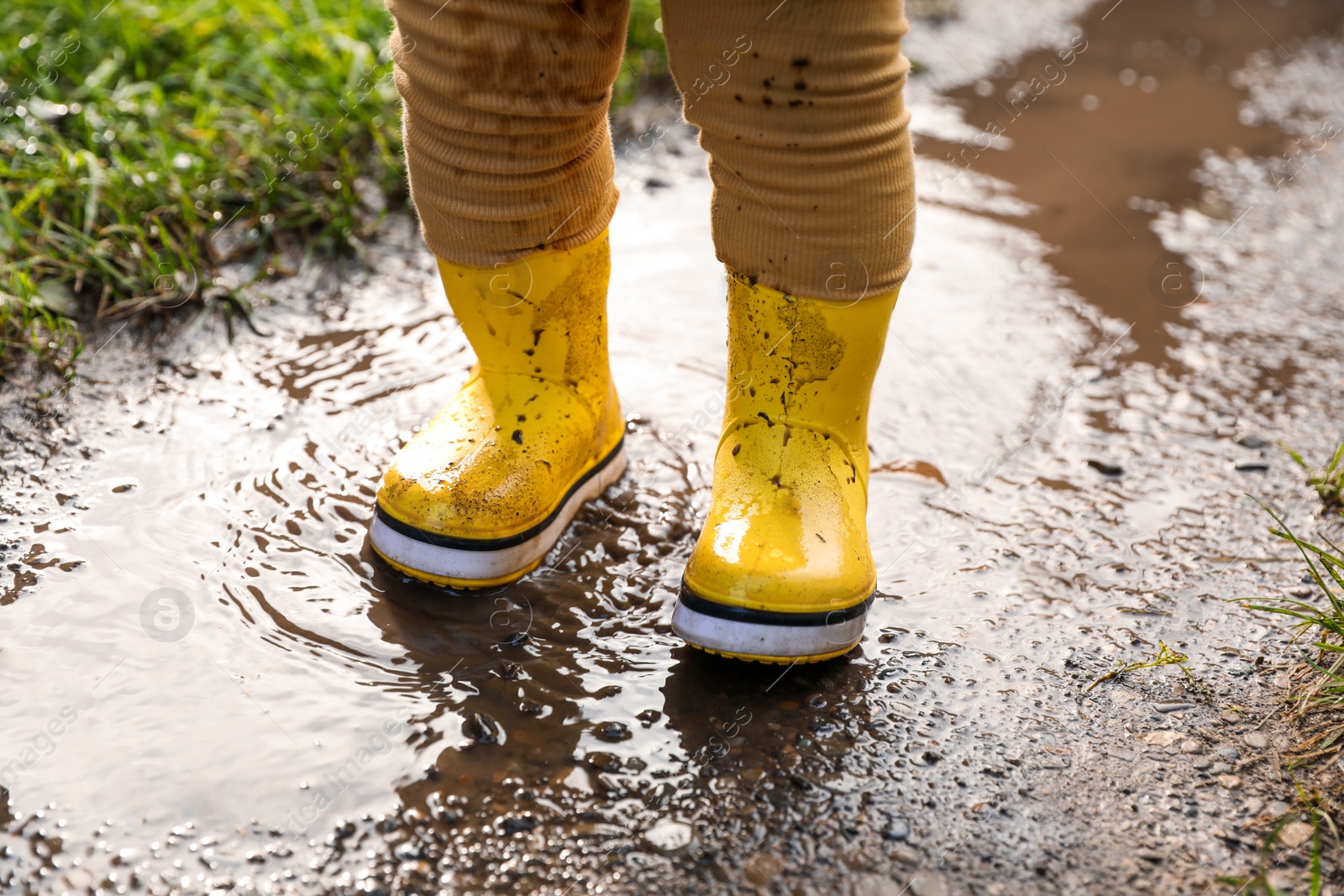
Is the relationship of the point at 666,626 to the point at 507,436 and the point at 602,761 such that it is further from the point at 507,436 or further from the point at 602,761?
the point at 507,436

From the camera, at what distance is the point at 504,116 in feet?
4.20

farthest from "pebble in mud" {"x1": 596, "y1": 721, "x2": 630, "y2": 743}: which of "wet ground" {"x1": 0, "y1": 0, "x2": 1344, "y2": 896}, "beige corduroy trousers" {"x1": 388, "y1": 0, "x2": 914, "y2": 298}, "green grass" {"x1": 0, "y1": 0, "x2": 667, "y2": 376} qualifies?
"green grass" {"x1": 0, "y1": 0, "x2": 667, "y2": 376}

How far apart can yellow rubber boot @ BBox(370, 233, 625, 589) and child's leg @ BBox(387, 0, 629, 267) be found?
0.05m

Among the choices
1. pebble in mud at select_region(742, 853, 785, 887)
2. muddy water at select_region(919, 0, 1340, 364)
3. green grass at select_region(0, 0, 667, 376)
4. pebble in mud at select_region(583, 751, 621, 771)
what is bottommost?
muddy water at select_region(919, 0, 1340, 364)

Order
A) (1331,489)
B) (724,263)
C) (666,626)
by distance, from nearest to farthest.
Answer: (724,263) < (666,626) < (1331,489)

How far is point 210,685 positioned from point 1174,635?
129cm

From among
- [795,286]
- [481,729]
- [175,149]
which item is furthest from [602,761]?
[175,149]

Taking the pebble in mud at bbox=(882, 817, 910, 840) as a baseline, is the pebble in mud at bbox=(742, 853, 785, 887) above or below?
above

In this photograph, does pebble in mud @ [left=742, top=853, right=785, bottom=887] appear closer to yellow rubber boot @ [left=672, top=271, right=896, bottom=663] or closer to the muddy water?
yellow rubber boot @ [left=672, top=271, right=896, bottom=663]

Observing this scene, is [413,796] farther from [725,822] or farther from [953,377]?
[953,377]

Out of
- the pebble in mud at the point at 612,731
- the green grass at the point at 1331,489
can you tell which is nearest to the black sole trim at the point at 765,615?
the pebble in mud at the point at 612,731

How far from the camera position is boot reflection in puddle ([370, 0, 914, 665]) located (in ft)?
3.86

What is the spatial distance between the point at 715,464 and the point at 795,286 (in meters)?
0.29

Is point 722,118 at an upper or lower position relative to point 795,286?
upper
